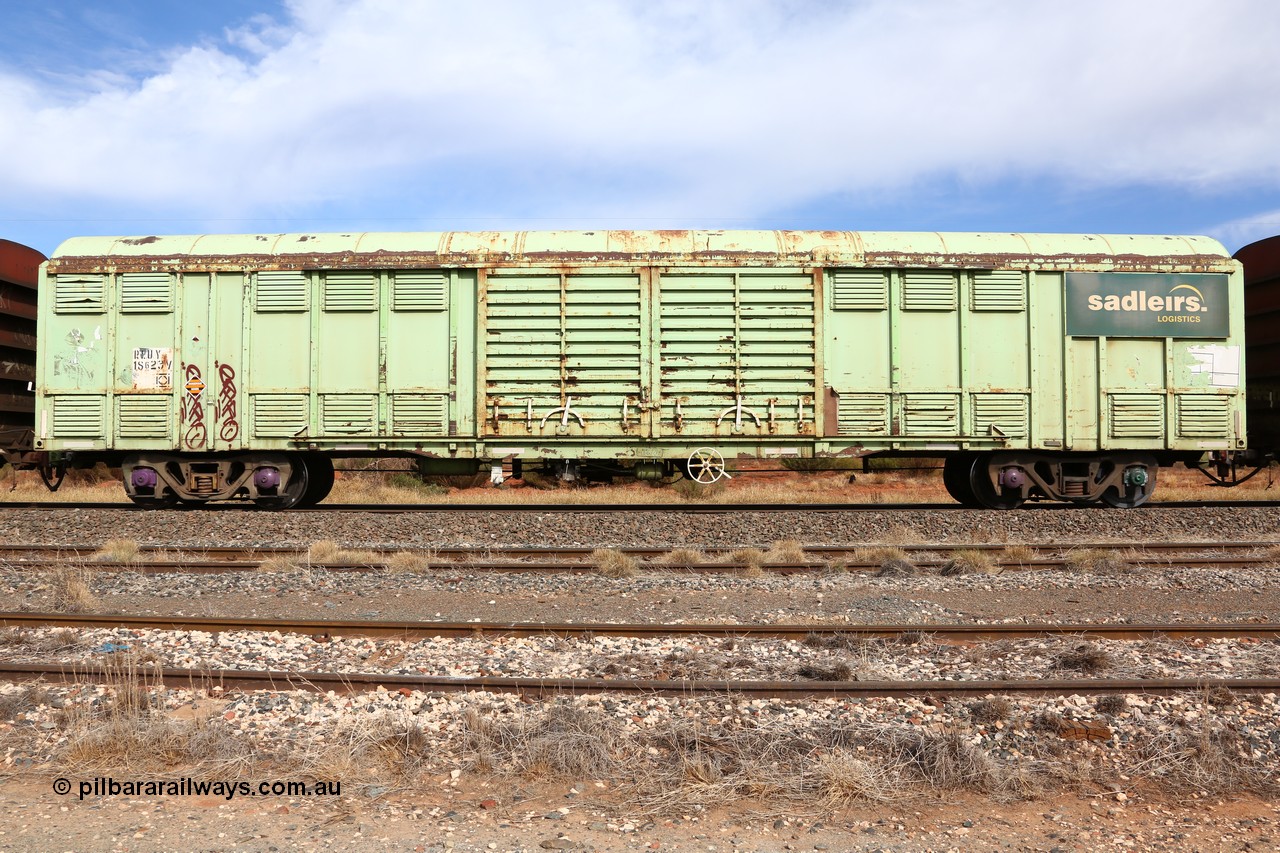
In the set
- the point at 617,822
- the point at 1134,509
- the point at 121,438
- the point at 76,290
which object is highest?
the point at 76,290

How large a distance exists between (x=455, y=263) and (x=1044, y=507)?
27.6 feet

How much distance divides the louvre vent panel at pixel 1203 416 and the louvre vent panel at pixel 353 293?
1044 centimetres

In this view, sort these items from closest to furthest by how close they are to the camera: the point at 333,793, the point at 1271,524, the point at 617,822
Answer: the point at 617,822 → the point at 333,793 → the point at 1271,524

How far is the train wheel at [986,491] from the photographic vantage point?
11.4 meters

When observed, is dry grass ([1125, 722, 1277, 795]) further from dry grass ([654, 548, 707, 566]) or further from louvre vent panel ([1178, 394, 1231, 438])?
louvre vent panel ([1178, 394, 1231, 438])

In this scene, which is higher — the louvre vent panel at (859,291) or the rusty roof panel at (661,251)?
the rusty roof panel at (661,251)

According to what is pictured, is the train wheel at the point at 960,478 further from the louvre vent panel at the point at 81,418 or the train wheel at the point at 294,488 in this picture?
the louvre vent panel at the point at 81,418

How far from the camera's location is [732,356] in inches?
427

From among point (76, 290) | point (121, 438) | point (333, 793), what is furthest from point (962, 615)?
point (76, 290)

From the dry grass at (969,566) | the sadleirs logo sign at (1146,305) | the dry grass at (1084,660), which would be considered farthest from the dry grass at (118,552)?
Answer: the sadleirs logo sign at (1146,305)

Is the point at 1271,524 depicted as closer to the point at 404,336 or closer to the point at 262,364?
the point at 404,336

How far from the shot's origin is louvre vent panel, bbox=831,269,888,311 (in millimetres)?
10977

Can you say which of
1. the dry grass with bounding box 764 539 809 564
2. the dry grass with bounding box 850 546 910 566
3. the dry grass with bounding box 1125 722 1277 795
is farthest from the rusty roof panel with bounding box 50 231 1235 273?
the dry grass with bounding box 1125 722 1277 795

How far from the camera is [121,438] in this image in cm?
1106
